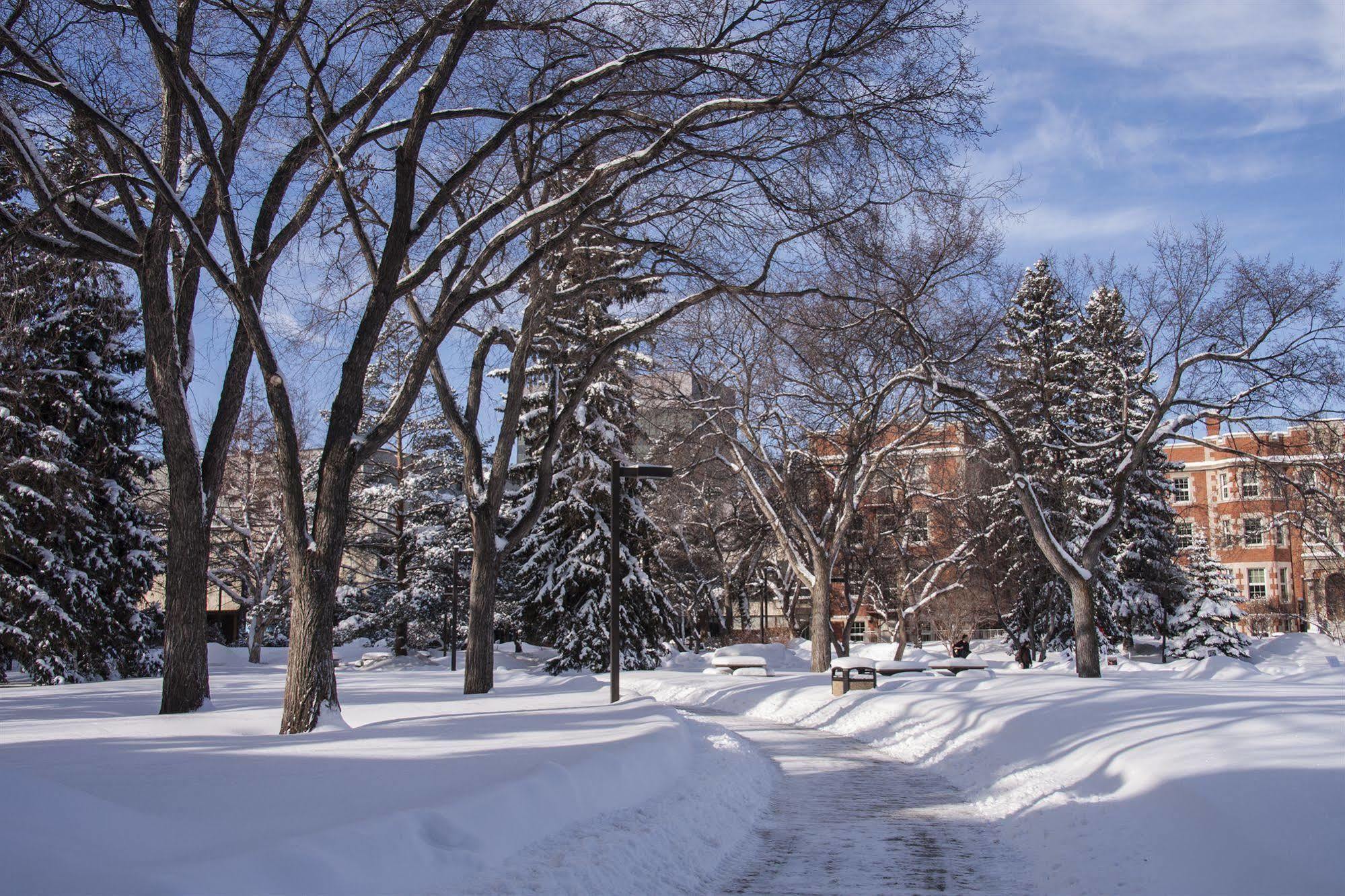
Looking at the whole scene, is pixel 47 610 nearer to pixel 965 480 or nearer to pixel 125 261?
pixel 125 261

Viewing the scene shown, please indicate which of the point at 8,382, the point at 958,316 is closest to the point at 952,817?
the point at 8,382

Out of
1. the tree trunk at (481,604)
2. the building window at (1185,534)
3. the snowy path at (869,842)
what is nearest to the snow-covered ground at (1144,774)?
the snowy path at (869,842)

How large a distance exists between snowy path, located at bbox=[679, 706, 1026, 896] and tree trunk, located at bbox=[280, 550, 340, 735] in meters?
4.71

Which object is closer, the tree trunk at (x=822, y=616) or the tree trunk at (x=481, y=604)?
the tree trunk at (x=481, y=604)

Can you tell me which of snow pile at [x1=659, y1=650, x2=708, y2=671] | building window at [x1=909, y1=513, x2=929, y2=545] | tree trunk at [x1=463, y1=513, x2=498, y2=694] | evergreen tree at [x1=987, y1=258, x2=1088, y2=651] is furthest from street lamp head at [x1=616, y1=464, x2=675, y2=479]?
building window at [x1=909, y1=513, x2=929, y2=545]

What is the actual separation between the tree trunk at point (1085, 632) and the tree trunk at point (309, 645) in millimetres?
16622

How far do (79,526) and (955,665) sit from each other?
73.4 ft

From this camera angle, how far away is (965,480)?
38.4 meters

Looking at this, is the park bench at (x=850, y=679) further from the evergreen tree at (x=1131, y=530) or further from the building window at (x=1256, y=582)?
the building window at (x=1256, y=582)

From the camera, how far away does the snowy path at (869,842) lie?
6742mm

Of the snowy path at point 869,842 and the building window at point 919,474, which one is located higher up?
the building window at point 919,474

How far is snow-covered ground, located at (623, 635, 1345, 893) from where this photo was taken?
6.16m

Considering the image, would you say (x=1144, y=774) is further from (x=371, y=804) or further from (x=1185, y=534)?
(x=1185, y=534)

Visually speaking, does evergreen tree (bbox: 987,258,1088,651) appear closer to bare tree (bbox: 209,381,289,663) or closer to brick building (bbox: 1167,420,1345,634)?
brick building (bbox: 1167,420,1345,634)
